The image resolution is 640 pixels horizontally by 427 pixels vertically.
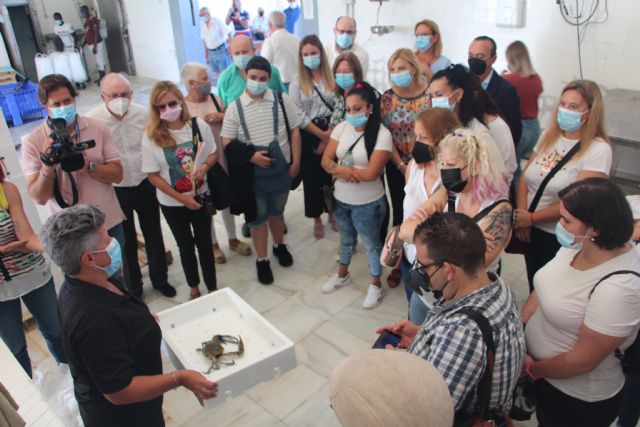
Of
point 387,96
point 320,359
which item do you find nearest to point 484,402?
point 320,359

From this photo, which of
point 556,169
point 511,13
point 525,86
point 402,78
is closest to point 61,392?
point 402,78

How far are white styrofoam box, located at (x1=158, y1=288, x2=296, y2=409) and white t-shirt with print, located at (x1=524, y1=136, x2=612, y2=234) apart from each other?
5.23 feet

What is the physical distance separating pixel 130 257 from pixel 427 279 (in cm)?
266

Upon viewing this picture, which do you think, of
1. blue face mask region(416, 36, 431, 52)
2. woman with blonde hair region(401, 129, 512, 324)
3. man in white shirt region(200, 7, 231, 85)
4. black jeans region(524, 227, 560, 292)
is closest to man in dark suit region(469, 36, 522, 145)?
blue face mask region(416, 36, 431, 52)

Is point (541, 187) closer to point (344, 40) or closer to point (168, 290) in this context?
point (344, 40)

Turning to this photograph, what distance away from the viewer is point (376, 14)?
6602mm

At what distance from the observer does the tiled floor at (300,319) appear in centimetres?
283

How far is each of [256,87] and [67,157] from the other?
1355 mm

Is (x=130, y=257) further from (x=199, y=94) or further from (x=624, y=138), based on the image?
(x=624, y=138)

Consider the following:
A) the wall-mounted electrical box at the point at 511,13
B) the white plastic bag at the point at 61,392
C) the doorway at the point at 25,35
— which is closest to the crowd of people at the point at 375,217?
the white plastic bag at the point at 61,392

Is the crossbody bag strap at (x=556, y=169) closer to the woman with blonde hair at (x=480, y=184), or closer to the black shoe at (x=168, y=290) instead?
the woman with blonde hair at (x=480, y=184)

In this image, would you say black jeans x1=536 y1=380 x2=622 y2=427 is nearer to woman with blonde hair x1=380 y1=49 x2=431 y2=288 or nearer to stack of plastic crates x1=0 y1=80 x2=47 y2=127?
woman with blonde hair x1=380 y1=49 x2=431 y2=288

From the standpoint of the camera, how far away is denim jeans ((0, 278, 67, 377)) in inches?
101

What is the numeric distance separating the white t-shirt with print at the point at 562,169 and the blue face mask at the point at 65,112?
2.62 meters
